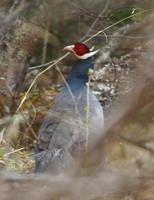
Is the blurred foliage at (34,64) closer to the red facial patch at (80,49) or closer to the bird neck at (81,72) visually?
the red facial patch at (80,49)

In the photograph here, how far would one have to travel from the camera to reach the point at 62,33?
5.52 meters

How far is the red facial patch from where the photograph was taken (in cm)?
547

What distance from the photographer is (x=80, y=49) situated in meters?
5.55

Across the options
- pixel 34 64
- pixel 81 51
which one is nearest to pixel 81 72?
pixel 81 51

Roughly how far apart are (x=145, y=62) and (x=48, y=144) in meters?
3.31

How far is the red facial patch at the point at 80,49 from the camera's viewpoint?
5.47m

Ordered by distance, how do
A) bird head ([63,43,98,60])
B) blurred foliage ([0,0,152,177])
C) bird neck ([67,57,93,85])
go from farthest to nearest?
bird neck ([67,57,93,85])
bird head ([63,43,98,60])
blurred foliage ([0,0,152,177])

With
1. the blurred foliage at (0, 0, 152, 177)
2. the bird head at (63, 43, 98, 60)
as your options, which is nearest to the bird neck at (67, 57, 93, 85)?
the bird head at (63, 43, 98, 60)

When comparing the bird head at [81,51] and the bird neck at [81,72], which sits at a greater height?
the bird head at [81,51]

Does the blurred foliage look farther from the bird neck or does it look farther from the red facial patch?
the bird neck

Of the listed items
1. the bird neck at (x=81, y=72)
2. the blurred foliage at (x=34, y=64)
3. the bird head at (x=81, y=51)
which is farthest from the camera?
the bird neck at (x=81, y=72)

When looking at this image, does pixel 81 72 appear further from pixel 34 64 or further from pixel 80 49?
pixel 34 64

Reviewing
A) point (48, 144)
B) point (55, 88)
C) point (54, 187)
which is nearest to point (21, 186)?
point (54, 187)

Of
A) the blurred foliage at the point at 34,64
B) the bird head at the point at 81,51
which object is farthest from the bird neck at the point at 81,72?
the blurred foliage at the point at 34,64
